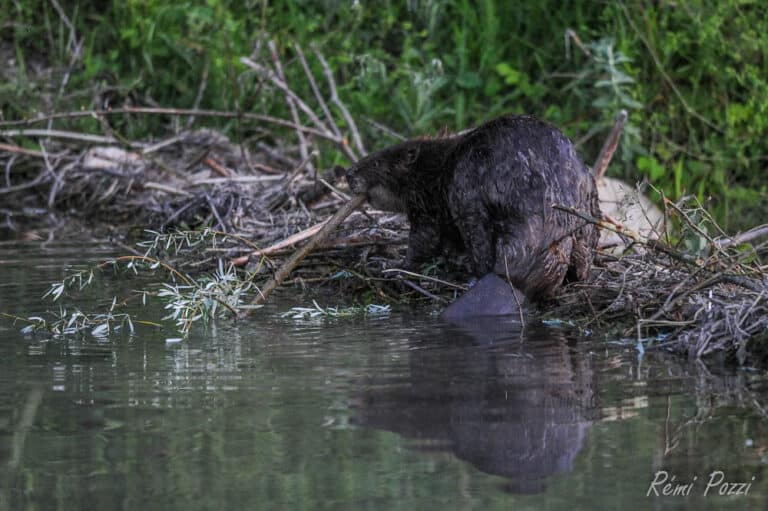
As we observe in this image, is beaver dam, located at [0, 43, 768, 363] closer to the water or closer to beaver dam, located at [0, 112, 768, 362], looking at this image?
beaver dam, located at [0, 112, 768, 362]

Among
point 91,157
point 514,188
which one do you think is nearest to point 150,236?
point 91,157

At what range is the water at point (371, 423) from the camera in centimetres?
239

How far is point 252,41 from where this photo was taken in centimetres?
906

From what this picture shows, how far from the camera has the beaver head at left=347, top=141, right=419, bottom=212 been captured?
505 cm

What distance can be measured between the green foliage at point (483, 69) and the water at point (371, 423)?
3.76m

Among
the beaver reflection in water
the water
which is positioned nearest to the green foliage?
the beaver reflection in water

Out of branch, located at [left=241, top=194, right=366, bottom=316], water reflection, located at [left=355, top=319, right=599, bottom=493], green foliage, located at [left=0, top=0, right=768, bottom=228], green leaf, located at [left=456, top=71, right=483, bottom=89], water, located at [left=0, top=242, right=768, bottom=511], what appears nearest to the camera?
water, located at [left=0, top=242, right=768, bottom=511]

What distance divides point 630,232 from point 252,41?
5583mm

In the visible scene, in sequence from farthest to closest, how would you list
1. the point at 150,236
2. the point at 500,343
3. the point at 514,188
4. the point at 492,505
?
the point at 150,236 < the point at 514,188 < the point at 500,343 < the point at 492,505

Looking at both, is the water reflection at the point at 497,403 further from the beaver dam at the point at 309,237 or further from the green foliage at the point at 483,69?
the green foliage at the point at 483,69

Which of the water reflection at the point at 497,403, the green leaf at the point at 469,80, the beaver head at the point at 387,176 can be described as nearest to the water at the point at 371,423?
the water reflection at the point at 497,403

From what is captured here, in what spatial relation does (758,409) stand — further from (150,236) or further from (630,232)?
(150,236)

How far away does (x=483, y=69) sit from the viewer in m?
8.43

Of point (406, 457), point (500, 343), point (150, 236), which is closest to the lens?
point (406, 457)
